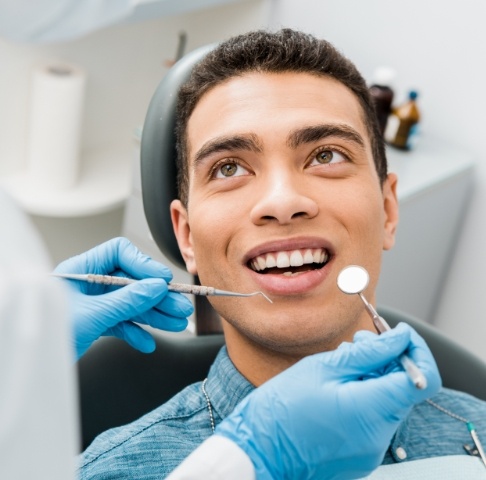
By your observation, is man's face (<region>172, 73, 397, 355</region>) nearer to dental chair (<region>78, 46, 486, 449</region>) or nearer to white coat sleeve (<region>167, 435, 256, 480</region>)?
dental chair (<region>78, 46, 486, 449</region>)

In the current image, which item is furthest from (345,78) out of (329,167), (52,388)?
(52,388)

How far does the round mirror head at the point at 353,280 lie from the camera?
1215 millimetres

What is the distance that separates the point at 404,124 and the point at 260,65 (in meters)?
1.07

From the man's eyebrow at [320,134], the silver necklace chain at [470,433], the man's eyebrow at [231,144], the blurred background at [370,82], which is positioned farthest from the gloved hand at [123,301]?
the blurred background at [370,82]

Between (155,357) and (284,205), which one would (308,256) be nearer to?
(284,205)

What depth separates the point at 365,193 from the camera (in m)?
1.48

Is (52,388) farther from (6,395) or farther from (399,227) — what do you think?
(399,227)

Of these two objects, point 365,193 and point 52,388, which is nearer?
point 52,388

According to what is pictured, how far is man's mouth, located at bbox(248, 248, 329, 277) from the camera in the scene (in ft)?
4.57

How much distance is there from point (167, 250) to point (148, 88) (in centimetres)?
158

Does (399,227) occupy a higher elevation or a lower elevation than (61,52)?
lower

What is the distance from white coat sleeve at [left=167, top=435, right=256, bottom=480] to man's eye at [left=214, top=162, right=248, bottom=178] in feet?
1.79

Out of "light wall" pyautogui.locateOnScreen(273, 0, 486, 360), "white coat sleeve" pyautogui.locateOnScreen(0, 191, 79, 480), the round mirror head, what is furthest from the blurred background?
"white coat sleeve" pyautogui.locateOnScreen(0, 191, 79, 480)

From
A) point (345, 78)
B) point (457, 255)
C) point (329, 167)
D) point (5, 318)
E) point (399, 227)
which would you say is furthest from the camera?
point (457, 255)
